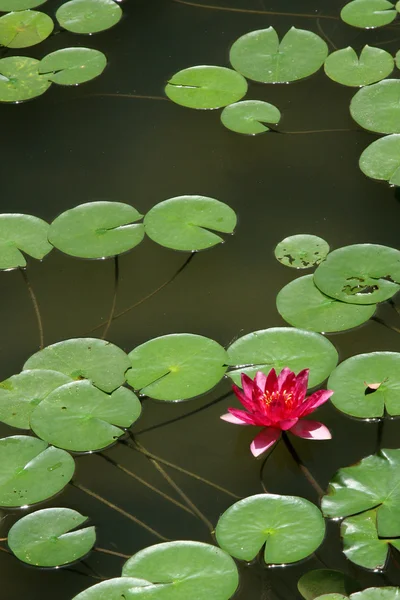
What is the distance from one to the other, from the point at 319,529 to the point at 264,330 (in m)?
0.61

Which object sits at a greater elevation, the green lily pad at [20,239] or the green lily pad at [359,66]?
the green lily pad at [359,66]

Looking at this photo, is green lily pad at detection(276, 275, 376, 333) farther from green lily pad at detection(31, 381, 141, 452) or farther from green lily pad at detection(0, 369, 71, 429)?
green lily pad at detection(0, 369, 71, 429)

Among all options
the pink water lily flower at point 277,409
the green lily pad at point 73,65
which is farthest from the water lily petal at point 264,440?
the green lily pad at point 73,65

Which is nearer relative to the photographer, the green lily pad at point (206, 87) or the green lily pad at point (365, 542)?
the green lily pad at point (365, 542)

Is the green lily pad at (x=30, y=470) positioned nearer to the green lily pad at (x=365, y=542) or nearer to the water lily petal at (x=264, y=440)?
the water lily petal at (x=264, y=440)

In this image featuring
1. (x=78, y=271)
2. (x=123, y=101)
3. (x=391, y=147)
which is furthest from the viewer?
(x=123, y=101)

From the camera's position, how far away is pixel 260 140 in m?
2.98

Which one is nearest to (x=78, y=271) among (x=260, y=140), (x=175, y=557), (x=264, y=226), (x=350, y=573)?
(x=264, y=226)

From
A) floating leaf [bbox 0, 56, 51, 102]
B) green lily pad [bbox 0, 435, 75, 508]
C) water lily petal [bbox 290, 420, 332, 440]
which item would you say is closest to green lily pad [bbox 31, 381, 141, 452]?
green lily pad [bbox 0, 435, 75, 508]

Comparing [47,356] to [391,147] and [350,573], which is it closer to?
[350,573]

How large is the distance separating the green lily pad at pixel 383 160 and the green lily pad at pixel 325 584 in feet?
4.47

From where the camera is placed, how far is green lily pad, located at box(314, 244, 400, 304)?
236 cm

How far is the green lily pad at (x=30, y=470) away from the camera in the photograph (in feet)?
Result: 6.56

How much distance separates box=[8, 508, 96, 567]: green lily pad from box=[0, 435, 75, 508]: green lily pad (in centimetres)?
6
